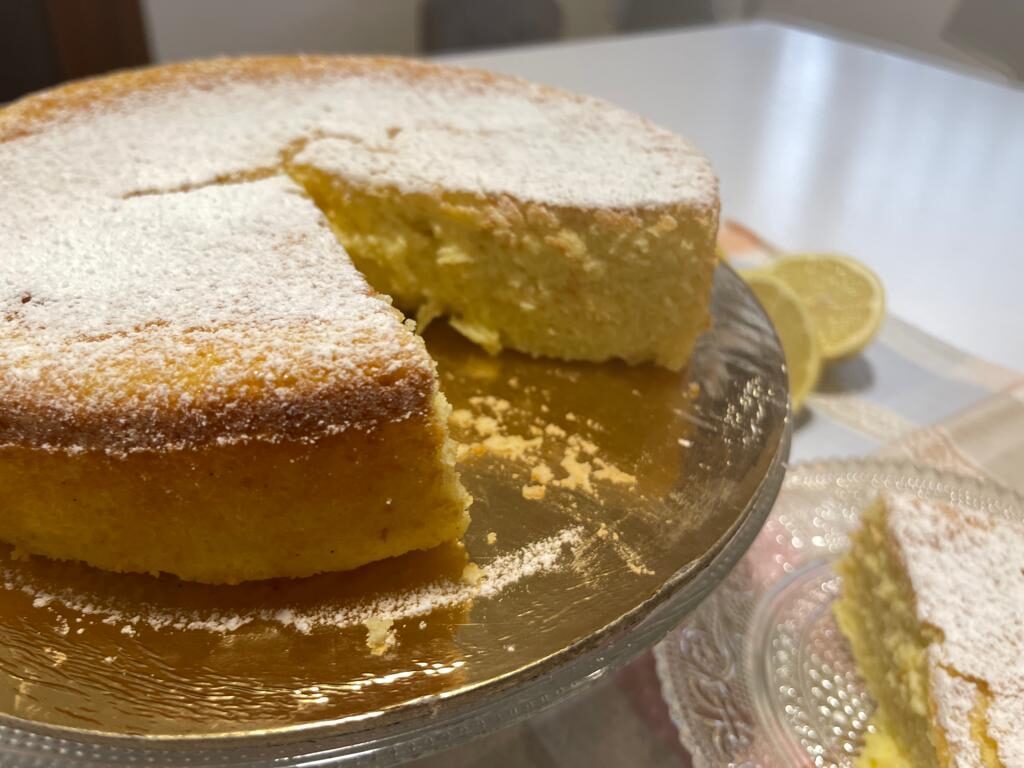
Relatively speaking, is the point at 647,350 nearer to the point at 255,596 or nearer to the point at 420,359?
the point at 420,359

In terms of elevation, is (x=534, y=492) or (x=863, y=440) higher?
(x=534, y=492)

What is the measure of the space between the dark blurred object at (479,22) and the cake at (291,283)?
2.77 meters

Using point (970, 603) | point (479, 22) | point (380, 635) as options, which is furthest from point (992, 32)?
point (380, 635)

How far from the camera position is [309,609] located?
94cm

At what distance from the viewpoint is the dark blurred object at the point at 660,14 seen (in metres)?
4.97

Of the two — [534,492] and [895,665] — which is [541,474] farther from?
[895,665]

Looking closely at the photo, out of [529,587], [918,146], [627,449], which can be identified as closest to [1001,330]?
[918,146]

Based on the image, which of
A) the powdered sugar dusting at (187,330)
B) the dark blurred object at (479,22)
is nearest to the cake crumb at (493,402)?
the powdered sugar dusting at (187,330)

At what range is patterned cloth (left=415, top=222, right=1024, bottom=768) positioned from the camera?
43.6 inches

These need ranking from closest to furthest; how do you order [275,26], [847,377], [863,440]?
1. [863,440]
2. [847,377]
3. [275,26]

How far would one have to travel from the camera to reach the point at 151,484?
91 cm

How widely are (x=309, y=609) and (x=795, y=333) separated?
116 cm

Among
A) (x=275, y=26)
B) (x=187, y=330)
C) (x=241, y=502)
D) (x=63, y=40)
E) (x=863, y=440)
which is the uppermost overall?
(x=187, y=330)

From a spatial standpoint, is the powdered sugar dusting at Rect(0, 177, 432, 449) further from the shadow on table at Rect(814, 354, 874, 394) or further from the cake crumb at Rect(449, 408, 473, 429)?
the shadow on table at Rect(814, 354, 874, 394)
